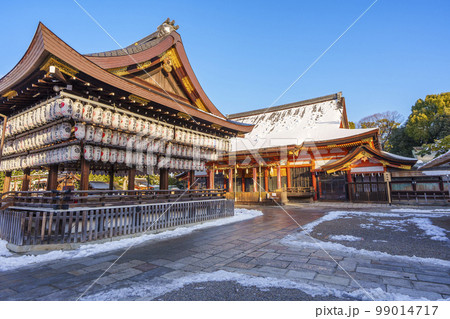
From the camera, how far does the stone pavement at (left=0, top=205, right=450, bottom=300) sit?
10.1ft

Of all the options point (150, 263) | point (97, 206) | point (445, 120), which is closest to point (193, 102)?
point (97, 206)

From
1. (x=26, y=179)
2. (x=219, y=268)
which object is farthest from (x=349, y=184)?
(x=26, y=179)

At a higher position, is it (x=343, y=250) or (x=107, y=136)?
(x=107, y=136)

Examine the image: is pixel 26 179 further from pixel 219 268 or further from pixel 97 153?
pixel 219 268

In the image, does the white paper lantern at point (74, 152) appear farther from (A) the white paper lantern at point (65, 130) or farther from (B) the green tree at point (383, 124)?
(B) the green tree at point (383, 124)

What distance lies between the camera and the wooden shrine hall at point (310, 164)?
1820 centimetres

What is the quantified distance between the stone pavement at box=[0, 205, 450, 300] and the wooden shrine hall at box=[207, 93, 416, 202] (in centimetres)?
1483

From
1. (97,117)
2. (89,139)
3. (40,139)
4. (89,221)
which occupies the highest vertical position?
(97,117)

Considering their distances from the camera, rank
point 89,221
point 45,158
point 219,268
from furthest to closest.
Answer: point 45,158
point 89,221
point 219,268

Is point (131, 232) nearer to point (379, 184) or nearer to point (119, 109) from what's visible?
point (119, 109)

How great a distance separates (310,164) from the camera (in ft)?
68.3

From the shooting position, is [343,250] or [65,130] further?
[65,130]

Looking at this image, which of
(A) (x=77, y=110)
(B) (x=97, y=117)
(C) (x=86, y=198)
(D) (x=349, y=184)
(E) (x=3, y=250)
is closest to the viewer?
(E) (x=3, y=250)

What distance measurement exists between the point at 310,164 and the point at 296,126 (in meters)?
7.09
